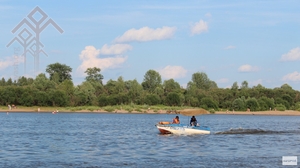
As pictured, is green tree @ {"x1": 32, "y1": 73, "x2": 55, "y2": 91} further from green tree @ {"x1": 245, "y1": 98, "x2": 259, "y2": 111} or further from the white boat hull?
the white boat hull

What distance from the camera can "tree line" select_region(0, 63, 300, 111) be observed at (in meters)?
156

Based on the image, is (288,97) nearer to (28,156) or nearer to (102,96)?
(102,96)

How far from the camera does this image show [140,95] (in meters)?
168

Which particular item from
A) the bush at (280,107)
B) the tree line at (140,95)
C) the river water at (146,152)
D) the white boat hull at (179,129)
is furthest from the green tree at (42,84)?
the river water at (146,152)

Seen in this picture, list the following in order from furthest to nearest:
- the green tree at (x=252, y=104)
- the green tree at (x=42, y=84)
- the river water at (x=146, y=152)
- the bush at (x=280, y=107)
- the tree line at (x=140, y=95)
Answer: the bush at (x=280, y=107)
the green tree at (x=252, y=104)
the green tree at (x=42, y=84)
the tree line at (x=140, y=95)
the river water at (x=146, y=152)

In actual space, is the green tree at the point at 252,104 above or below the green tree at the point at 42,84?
below

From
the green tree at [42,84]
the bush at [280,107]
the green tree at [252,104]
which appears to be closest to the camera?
the green tree at [42,84]

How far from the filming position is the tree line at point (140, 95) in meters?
156

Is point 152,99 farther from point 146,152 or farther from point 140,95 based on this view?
point 146,152

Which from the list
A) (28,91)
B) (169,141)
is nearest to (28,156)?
(169,141)

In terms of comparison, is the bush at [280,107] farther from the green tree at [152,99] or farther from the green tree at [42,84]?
the green tree at [42,84]

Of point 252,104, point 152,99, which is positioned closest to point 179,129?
point 152,99

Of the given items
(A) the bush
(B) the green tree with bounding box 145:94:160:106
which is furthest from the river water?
(A) the bush

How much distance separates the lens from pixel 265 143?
51.2 metres
